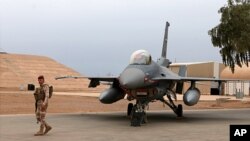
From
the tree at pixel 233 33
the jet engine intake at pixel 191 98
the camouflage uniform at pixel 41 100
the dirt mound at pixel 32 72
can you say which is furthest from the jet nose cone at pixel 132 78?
the dirt mound at pixel 32 72

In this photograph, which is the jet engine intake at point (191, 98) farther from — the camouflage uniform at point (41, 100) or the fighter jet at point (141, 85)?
the camouflage uniform at point (41, 100)

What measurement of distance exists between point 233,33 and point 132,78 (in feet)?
64.9

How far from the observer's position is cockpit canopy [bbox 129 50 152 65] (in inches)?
699

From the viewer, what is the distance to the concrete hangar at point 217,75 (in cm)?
6938

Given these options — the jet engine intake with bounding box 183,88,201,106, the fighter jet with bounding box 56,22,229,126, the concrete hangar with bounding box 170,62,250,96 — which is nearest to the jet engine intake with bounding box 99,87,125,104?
the fighter jet with bounding box 56,22,229,126

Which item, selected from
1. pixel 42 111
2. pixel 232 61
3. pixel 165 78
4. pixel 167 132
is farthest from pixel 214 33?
pixel 42 111

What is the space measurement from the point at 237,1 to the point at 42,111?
2611cm

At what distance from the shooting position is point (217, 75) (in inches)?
3152

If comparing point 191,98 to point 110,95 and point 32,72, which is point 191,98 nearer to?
point 110,95

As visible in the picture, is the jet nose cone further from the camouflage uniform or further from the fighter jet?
the camouflage uniform

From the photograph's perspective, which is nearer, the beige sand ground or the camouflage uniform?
the camouflage uniform

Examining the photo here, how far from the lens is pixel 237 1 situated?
35562 mm

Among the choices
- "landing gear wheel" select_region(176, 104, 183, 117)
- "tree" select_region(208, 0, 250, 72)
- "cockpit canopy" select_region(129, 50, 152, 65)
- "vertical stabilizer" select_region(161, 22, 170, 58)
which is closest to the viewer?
"cockpit canopy" select_region(129, 50, 152, 65)

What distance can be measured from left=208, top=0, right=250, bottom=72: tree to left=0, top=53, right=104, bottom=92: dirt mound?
149ft
